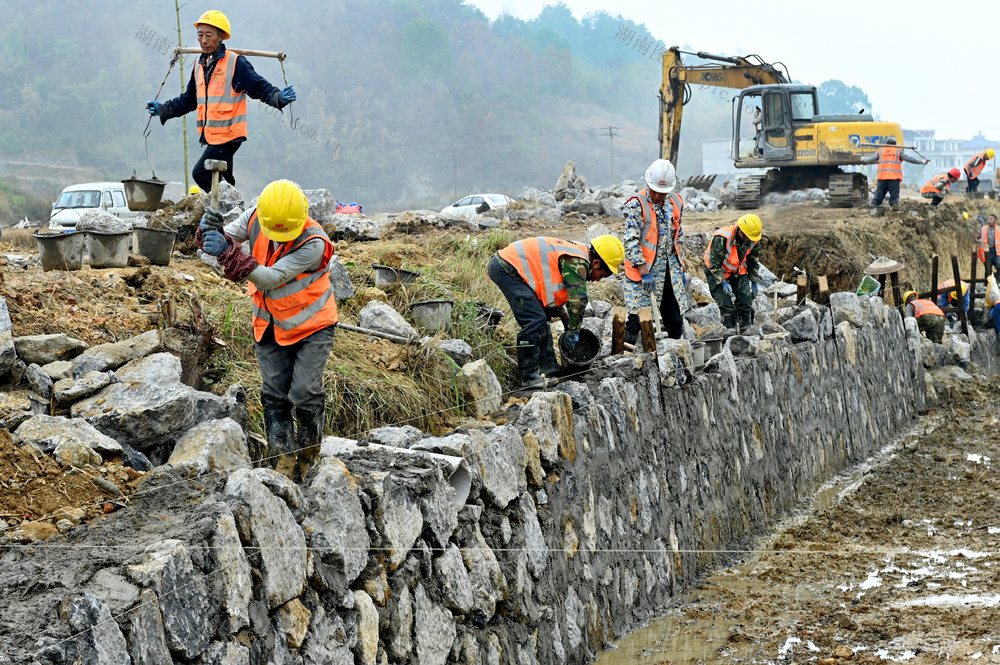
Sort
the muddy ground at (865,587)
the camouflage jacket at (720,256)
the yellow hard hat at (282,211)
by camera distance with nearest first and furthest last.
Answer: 1. the yellow hard hat at (282,211)
2. the muddy ground at (865,587)
3. the camouflage jacket at (720,256)

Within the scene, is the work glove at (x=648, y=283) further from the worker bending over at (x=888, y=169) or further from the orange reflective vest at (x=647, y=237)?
the worker bending over at (x=888, y=169)

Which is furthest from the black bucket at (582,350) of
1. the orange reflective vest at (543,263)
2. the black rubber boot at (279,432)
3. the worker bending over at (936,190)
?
the worker bending over at (936,190)

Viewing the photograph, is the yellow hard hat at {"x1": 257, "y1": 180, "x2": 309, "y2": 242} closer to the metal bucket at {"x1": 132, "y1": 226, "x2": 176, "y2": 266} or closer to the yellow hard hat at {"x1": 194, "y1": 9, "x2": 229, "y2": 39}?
the yellow hard hat at {"x1": 194, "y1": 9, "x2": 229, "y2": 39}

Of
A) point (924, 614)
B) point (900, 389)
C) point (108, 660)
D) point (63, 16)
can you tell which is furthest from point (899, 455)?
point (63, 16)

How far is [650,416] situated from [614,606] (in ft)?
4.55

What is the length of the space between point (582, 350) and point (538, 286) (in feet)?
2.37

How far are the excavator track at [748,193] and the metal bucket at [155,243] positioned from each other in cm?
1536

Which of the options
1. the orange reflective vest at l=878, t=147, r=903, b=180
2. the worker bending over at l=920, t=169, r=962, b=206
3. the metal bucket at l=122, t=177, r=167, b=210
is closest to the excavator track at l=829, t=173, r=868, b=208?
the orange reflective vest at l=878, t=147, r=903, b=180

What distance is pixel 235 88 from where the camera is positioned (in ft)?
23.5

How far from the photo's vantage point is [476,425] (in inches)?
210

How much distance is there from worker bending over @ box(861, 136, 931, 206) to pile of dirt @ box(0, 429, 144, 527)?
17696mm

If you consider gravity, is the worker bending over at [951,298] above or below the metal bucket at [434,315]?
below

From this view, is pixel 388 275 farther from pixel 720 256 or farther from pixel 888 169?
pixel 888 169

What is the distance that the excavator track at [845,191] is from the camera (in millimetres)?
20062
